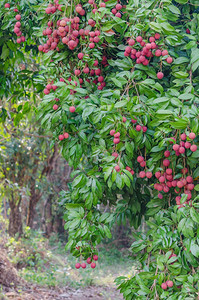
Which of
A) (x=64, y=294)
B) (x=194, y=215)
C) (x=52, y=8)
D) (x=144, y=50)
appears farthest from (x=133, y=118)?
(x=64, y=294)

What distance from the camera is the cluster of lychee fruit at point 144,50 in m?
1.43

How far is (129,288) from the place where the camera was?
151 centimetres

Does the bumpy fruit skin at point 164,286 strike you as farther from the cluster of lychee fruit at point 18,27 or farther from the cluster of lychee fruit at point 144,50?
the cluster of lychee fruit at point 18,27

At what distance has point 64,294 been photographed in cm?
467

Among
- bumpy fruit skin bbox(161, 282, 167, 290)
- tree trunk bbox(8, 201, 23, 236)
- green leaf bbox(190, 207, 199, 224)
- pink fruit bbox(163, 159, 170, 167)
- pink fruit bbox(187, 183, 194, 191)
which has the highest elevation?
pink fruit bbox(163, 159, 170, 167)

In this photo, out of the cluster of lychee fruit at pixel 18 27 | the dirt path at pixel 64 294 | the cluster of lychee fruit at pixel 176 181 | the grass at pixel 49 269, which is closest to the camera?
the cluster of lychee fruit at pixel 176 181

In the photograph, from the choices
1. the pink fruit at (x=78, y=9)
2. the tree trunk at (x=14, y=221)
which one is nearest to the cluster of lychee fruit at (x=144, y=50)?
the pink fruit at (x=78, y=9)

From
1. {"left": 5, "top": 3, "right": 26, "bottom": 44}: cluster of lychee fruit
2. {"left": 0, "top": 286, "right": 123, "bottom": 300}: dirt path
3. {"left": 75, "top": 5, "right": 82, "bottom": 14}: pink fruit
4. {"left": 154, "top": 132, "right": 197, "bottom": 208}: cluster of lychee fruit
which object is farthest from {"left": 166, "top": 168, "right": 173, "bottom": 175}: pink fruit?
{"left": 0, "top": 286, "right": 123, "bottom": 300}: dirt path

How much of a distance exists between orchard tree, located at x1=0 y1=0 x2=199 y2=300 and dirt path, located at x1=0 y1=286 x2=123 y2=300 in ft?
9.22

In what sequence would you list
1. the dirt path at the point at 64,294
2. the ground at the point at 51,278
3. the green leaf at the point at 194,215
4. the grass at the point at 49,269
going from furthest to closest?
the grass at the point at 49,269, the ground at the point at 51,278, the dirt path at the point at 64,294, the green leaf at the point at 194,215

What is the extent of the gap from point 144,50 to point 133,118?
325mm

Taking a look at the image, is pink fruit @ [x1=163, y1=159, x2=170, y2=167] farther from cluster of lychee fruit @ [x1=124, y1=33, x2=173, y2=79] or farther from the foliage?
cluster of lychee fruit @ [x1=124, y1=33, x2=173, y2=79]

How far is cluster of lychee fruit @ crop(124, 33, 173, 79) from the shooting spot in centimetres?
143

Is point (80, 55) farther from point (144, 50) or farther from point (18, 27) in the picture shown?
point (18, 27)
